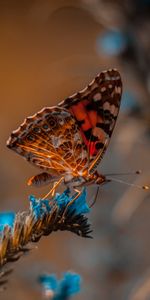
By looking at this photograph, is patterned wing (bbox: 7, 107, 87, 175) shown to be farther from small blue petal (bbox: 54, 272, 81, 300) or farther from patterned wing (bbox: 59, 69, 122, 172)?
small blue petal (bbox: 54, 272, 81, 300)

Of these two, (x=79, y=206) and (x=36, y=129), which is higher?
(x=36, y=129)

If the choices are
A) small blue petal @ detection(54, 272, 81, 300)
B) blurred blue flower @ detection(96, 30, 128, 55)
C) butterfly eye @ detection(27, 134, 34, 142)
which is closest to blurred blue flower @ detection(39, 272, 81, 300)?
small blue petal @ detection(54, 272, 81, 300)

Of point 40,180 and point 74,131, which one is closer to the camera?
point 40,180

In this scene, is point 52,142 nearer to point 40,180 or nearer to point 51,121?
point 51,121

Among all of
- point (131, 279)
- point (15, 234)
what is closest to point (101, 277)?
point (131, 279)

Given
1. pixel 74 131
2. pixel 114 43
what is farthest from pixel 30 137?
pixel 114 43

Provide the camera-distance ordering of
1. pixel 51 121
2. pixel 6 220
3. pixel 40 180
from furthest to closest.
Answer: pixel 51 121
pixel 40 180
pixel 6 220

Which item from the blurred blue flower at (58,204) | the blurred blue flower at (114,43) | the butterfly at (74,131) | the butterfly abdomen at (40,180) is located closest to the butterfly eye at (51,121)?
the butterfly at (74,131)
